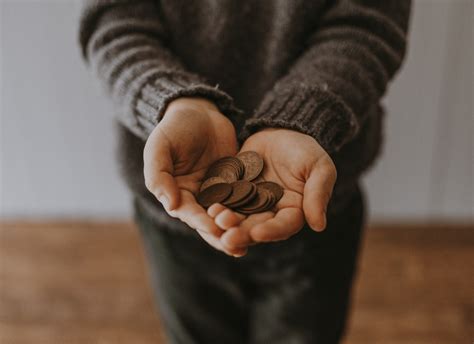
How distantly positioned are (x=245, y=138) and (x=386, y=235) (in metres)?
1.34

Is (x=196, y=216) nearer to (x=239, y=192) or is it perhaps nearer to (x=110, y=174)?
(x=239, y=192)

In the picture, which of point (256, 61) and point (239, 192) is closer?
point (239, 192)

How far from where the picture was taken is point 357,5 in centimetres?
76

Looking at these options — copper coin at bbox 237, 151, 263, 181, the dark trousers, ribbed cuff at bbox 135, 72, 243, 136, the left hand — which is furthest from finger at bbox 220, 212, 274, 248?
the dark trousers

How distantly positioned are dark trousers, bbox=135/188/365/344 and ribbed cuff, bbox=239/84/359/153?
0.75 feet

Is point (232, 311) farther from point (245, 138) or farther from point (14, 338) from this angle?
point (14, 338)

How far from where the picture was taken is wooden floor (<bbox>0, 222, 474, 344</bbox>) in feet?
5.14

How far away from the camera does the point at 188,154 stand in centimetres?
65

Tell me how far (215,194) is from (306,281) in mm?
365

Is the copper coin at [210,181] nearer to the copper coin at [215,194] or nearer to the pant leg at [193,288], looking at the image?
the copper coin at [215,194]

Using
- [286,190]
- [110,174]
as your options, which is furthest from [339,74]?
[110,174]

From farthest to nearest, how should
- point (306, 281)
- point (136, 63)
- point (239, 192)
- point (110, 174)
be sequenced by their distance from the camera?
point (110, 174) → point (306, 281) → point (136, 63) → point (239, 192)

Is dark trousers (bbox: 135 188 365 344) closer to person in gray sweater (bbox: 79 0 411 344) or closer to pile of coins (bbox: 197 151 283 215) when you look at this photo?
person in gray sweater (bbox: 79 0 411 344)

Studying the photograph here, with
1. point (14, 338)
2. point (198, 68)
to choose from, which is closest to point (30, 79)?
point (14, 338)
